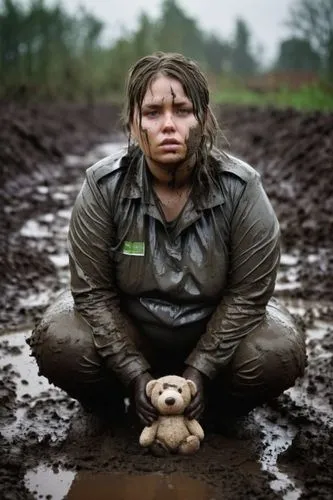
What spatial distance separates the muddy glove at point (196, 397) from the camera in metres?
2.63

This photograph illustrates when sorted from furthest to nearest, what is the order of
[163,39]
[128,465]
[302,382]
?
[163,39]
[302,382]
[128,465]

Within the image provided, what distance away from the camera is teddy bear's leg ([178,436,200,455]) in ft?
8.54

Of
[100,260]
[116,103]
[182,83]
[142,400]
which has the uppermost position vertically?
[182,83]

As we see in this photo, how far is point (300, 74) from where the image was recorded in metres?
29.8

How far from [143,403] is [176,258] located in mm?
596

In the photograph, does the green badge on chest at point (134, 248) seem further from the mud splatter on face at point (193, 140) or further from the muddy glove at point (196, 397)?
the muddy glove at point (196, 397)

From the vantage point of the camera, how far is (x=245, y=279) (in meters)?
2.72

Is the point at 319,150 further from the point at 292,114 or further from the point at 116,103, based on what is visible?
the point at 116,103

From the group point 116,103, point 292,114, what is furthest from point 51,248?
point 116,103

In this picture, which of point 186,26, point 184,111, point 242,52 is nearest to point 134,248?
point 184,111

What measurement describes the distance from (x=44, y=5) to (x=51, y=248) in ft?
66.1

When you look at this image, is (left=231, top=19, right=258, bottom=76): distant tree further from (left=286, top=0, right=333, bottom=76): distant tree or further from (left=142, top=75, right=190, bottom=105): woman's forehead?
(left=142, top=75, right=190, bottom=105): woman's forehead

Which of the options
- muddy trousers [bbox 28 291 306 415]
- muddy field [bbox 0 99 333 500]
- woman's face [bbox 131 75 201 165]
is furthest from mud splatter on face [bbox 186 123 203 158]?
muddy trousers [bbox 28 291 306 415]

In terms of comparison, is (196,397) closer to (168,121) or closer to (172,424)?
(172,424)
